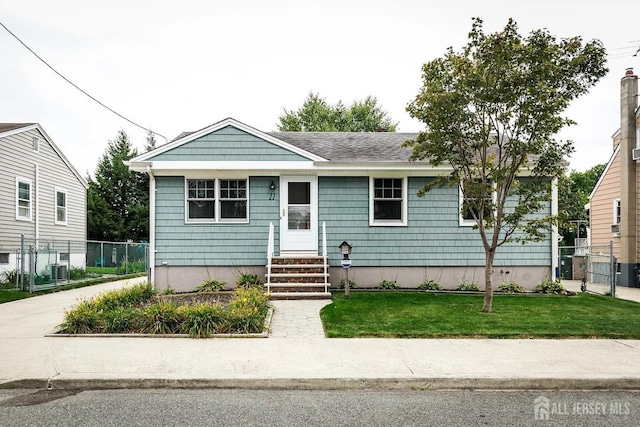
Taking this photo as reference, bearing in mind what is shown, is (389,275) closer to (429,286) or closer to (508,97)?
(429,286)

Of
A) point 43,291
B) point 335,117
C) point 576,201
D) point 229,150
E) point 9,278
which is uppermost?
point 335,117

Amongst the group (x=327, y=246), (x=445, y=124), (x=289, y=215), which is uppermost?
(x=445, y=124)

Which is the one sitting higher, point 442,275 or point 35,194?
point 35,194

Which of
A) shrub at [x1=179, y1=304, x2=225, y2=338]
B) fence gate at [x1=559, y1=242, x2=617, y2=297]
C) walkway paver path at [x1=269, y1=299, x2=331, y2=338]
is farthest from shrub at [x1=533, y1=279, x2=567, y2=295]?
shrub at [x1=179, y1=304, x2=225, y2=338]

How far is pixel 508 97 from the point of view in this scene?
26.7 feet

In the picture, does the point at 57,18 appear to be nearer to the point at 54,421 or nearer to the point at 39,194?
the point at 39,194

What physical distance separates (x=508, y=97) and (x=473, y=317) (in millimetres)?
4026

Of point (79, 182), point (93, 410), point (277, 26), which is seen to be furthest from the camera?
point (79, 182)

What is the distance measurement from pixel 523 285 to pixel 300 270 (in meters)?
6.25

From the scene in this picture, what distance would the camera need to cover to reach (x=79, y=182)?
2288 cm

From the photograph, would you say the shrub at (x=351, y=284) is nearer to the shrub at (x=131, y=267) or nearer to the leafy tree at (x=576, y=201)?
the leafy tree at (x=576, y=201)

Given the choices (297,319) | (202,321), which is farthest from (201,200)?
(202,321)

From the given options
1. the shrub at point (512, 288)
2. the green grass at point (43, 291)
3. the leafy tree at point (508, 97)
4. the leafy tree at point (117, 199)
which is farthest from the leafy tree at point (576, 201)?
the leafy tree at point (117, 199)

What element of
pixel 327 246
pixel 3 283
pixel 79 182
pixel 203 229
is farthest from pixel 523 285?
pixel 79 182
